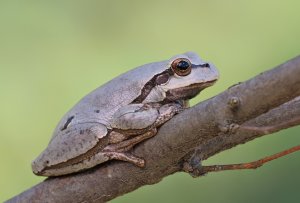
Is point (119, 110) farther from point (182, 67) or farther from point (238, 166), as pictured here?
point (238, 166)

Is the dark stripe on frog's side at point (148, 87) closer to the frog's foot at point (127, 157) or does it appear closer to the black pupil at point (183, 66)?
the black pupil at point (183, 66)

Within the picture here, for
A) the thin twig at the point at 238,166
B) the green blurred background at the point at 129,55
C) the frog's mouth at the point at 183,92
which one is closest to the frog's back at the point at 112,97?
the frog's mouth at the point at 183,92

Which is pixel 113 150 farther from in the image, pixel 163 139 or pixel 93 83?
pixel 93 83

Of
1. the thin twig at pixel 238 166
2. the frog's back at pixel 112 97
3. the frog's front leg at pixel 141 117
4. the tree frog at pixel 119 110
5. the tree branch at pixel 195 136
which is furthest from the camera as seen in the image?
the frog's back at pixel 112 97

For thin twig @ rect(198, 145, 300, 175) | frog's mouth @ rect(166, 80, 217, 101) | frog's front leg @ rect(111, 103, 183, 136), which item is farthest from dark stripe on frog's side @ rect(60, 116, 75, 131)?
thin twig @ rect(198, 145, 300, 175)

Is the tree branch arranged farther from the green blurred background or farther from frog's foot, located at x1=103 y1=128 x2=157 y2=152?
the green blurred background

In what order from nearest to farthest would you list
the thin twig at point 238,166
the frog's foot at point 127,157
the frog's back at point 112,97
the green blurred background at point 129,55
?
the thin twig at point 238,166 → the frog's foot at point 127,157 → the frog's back at point 112,97 → the green blurred background at point 129,55
